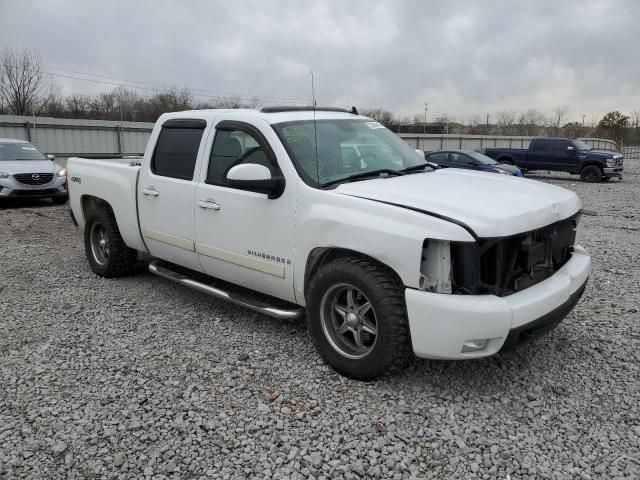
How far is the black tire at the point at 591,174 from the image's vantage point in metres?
21.3

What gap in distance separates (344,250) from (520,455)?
1592 millimetres

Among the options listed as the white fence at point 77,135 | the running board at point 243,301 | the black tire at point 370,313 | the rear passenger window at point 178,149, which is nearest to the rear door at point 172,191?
the rear passenger window at point 178,149

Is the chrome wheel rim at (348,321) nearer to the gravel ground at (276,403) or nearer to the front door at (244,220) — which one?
the gravel ground at (276,403)

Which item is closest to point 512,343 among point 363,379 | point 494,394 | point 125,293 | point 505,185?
point 494,394

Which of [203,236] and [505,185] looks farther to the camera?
[203,236]

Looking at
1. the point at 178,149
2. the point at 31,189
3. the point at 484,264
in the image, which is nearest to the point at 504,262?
the point at 484,264

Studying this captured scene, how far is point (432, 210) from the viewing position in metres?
3.14

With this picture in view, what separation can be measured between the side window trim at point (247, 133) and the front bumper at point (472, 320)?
1.55m

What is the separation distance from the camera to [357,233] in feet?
11.0

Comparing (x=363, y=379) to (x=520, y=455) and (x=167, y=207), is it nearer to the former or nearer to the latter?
(x=520, y=455)

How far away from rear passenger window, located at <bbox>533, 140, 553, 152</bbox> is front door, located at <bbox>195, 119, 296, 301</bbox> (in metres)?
20.6

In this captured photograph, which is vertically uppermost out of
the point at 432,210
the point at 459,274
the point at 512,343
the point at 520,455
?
the point at 432,210

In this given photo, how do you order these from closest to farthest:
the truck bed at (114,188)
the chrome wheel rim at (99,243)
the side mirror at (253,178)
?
1. the side mirror at (253,178)
2. the truck bed at (114,188)
3. the chrome wheel rim at (99,243)

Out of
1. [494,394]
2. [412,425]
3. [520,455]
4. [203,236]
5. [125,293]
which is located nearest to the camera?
[520,455]
